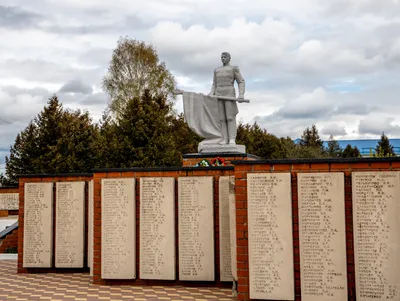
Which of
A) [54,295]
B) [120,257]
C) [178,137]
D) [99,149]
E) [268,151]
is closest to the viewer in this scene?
[54,295]

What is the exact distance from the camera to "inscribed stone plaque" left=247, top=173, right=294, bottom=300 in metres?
6.42

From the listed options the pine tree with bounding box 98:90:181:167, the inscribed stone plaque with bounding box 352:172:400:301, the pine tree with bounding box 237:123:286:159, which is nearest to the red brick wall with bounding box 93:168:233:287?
the inscribed stone plaque with bounding box 352:172:400:301

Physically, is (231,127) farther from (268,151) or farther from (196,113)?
(268,151)

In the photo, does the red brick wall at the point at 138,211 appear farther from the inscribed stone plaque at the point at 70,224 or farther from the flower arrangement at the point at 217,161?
the flower arrangement at the point at 217,161

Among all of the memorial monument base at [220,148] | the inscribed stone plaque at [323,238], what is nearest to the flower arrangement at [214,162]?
the memorial monument base at [220,148]

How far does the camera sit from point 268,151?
3831 cm

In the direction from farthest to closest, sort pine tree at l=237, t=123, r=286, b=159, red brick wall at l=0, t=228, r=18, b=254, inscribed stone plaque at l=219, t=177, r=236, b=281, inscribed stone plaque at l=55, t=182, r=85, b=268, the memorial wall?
pine tree at l=237, t=123, r=286, b=159 → red brick wall at l=0, t=228, r=18, b=254 → inscribed stone plaque at l=55, t=182, r=85, b=268 → inscribed stone plaque at l=219, t=177, r=236, b=281 → the memorial wall

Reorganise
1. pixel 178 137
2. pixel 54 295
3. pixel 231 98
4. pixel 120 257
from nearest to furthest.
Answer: pixel 54 295 → pixel 120 257 → pixel 231 98 → pixel 178 137

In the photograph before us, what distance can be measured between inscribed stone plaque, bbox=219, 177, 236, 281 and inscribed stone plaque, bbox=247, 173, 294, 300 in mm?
1216

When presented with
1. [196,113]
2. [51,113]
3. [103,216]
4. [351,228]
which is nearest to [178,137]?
[51,113]

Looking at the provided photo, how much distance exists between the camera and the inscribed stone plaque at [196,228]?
25.4ft

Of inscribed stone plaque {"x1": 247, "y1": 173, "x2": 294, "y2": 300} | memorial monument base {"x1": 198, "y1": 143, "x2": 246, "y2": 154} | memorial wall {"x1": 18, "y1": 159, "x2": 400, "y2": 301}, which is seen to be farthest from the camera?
memorial monument base {"x1": 198, "y1": 143, "x2": 246, "y2": 154}

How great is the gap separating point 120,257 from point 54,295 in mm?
1198

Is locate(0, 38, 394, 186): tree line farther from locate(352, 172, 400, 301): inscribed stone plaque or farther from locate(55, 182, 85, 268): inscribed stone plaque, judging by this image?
locate(352, 172, 400, 301): inscribed stone plaque
